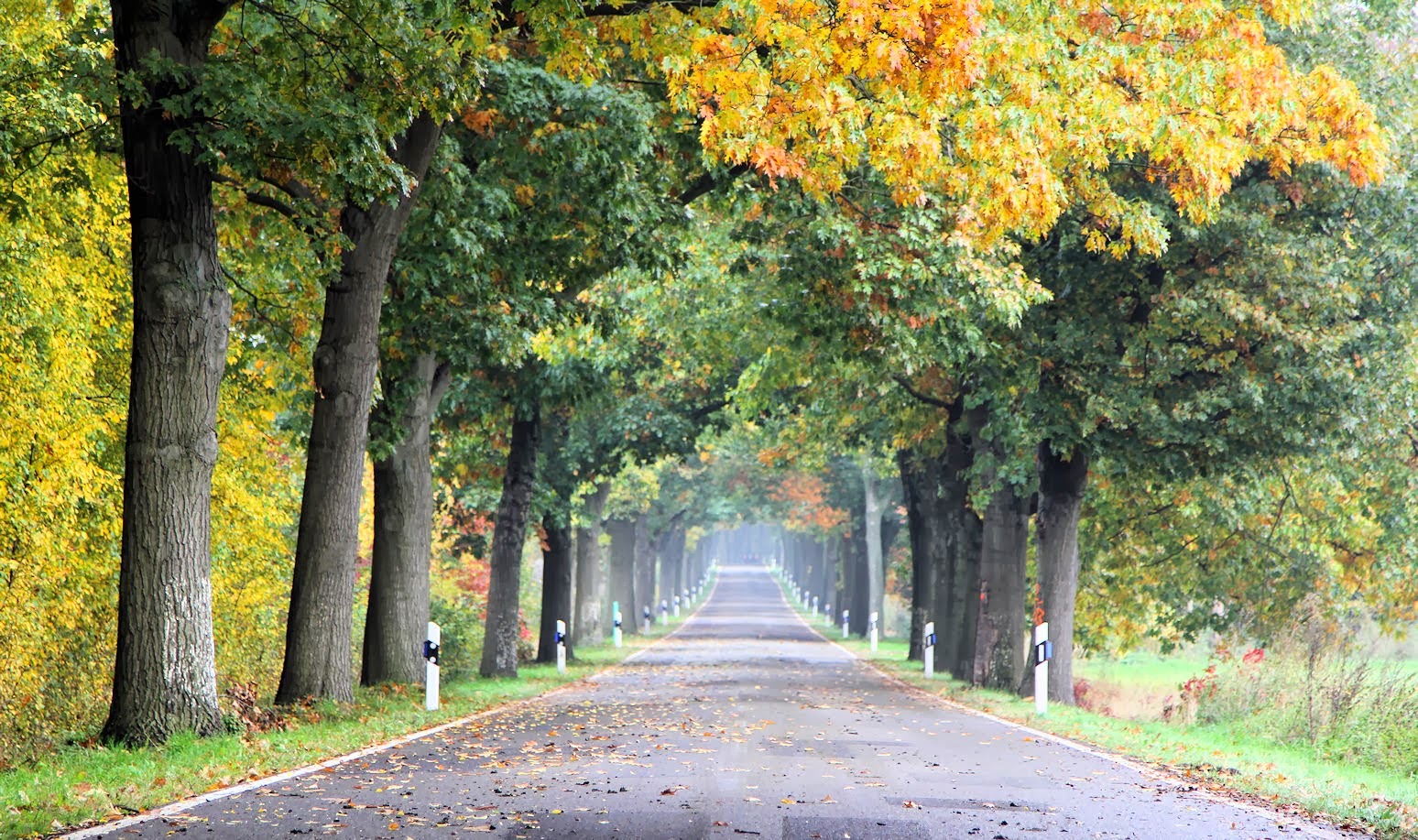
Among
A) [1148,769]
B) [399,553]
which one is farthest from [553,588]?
[1148,769]

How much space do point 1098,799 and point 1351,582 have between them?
21.2m

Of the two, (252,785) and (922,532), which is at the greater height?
(922,532)

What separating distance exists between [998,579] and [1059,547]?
9.75ft

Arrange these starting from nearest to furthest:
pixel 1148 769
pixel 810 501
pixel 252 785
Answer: pixel 252 785
pixel 1148 769
pixel 810 501

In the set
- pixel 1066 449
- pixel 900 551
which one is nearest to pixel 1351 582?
pixel 1066 449

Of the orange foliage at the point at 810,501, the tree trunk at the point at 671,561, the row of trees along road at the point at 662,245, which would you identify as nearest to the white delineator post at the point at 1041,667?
the row of trees along road at the point at 662,245

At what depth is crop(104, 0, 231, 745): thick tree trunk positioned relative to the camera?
39.5ft

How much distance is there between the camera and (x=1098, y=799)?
1001cm

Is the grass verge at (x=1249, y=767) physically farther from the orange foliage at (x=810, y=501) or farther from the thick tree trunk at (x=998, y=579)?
the orange foliage at (x=810, y=501)

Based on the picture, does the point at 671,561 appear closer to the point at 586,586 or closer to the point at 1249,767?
the point at 586,586

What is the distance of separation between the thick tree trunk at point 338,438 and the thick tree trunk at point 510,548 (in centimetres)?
1057

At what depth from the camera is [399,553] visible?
1966cm

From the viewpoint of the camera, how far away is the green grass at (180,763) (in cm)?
845

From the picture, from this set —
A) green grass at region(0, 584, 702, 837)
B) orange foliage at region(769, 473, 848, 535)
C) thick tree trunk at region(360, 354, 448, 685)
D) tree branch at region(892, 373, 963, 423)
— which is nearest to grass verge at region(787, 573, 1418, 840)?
tree branch at region(892, 373, 963, 423)
